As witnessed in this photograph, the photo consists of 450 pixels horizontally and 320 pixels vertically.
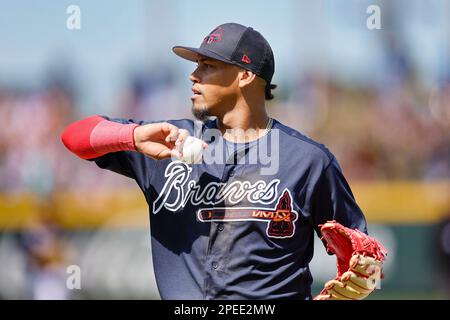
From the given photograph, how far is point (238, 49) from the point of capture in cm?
409

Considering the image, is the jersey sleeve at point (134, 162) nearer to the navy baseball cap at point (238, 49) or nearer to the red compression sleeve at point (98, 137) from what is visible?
the red compression sleeve at point (98, 137)

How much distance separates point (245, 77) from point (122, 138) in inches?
28.1

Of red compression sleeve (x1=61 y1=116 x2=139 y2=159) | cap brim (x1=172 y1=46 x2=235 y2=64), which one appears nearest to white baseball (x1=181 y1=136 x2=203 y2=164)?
red compression sleeve (x1=61 y1=116 x2=139 y2=159)

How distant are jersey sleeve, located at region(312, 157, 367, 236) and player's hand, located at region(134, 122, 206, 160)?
2.41ft

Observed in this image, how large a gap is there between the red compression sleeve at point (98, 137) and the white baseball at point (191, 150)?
0.33m

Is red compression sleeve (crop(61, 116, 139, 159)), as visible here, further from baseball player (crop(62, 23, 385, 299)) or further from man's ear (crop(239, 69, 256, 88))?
man's ear (crop(239, 69, 256, 88))

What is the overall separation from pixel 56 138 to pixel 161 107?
1.30 m

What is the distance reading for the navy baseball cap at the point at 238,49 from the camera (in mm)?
4062

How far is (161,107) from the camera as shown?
10.1m

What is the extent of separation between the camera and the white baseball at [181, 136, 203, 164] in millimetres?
3580

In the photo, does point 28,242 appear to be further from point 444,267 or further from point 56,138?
point 444,267

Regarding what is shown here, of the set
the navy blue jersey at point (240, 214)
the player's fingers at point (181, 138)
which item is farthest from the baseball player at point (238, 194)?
the player's fingers at point (181, 138)
